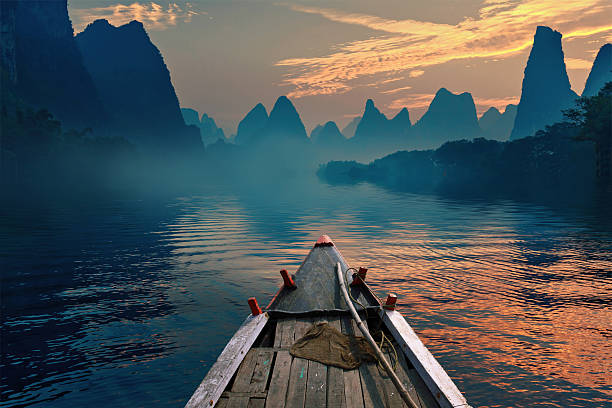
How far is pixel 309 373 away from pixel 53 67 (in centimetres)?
18169

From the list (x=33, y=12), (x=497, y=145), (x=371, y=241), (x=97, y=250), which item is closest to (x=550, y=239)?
(x=371, y=241)

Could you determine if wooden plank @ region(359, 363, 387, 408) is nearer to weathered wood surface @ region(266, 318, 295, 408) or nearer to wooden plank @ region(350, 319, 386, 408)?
wooden plank @ region(350, 319, 386, 408)

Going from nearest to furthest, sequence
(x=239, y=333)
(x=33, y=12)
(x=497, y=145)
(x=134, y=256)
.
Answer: (x=239, y=333)
(x=134, y=256)
(x=497, y=145)
(x=33, y=12)

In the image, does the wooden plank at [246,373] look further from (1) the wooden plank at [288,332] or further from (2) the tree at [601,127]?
(2) the tree at [601,127]

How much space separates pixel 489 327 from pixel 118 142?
121 m

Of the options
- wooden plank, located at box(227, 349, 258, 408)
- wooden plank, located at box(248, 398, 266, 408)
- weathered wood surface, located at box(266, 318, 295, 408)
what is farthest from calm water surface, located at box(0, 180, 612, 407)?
wooden plank, located at box(248, 398, 266, 408)

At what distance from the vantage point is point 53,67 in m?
154

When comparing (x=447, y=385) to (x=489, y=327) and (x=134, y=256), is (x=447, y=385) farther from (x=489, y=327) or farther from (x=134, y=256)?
(x=134, y=256)

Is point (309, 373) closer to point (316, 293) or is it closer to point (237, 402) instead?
point (237, 402)

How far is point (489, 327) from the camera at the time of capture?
940 cm

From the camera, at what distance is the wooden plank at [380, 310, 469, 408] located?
15.1 ft

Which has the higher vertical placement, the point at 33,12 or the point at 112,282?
the point at 33,12

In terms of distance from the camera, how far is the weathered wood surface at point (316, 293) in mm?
7984

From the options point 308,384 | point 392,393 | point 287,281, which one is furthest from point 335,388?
point 287,281
